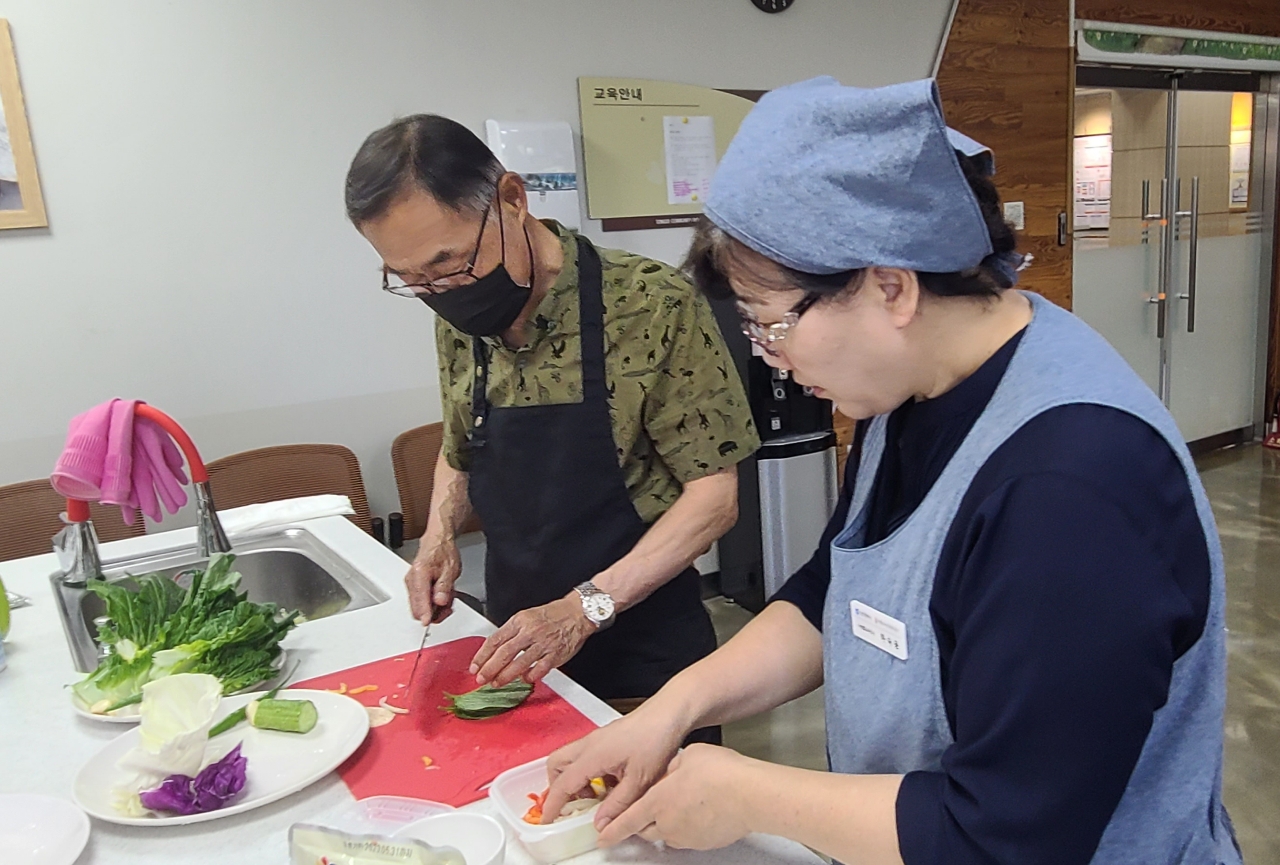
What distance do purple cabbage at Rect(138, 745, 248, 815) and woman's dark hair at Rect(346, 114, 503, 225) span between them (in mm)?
739

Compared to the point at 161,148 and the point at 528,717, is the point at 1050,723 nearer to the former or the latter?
the point at 528,717

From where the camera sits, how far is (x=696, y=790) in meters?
0.88

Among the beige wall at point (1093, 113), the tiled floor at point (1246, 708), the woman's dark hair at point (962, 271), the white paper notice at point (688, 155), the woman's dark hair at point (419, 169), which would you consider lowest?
the tiled floor at point (1246, 708)

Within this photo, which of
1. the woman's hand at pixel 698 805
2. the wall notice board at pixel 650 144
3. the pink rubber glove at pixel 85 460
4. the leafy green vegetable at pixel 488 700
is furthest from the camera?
the wall notice board at pixel 650 144

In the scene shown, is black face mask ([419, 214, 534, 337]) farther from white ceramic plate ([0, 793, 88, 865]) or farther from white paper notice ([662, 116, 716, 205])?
white paper notice ([662, 116, 716, 205])

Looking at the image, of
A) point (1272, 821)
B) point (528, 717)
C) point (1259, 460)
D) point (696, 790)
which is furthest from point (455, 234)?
point (1259, 460)

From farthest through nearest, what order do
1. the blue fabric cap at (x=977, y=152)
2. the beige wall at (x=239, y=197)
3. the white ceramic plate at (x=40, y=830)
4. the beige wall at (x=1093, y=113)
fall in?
1. the beige wall at (x=1093, y=113)
2. the beige wall at (x=239, y=197)
3. the white ceramic plate at (x=40, y=830)
4. the blue fabric cap at (x=977, y=152)

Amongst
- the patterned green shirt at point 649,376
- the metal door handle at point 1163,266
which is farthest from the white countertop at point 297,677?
the metal door handle at point 1163,266

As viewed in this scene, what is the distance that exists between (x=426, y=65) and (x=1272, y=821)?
3.08 meters

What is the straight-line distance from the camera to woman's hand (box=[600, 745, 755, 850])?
857mm

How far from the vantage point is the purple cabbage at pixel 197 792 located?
1017mm

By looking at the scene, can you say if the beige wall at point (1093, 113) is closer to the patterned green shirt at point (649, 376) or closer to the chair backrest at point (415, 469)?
the chair backrest at point (415, 469)

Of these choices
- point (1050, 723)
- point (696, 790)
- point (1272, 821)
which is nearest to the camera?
point (1050, 723)

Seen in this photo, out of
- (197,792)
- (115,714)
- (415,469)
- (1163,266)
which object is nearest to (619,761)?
(197,792)
